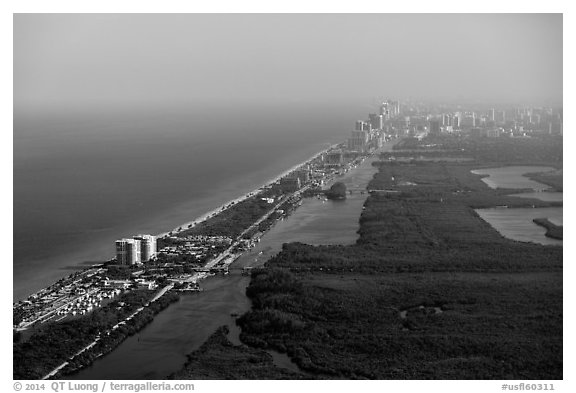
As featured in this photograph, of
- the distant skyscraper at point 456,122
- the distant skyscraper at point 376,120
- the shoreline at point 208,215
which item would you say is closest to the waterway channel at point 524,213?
the shoreline at point 208,215

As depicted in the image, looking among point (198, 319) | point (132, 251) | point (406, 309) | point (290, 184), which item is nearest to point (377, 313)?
point (406, 309)

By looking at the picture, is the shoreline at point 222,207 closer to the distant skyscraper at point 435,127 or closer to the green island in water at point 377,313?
the green island in water at point 377,313

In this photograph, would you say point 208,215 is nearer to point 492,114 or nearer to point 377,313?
point 377,313

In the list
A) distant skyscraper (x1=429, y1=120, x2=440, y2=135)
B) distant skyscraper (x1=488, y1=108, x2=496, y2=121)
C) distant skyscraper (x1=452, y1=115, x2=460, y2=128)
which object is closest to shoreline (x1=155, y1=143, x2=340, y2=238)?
distant skyscraper (x1=488, y1=108, x2=496, y2=121)

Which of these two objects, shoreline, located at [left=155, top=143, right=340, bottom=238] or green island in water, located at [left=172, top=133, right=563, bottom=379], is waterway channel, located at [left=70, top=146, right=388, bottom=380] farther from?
shoreline, located at [left=155, top=143, right=340, bottom=238]

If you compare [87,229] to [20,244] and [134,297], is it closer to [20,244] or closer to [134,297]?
[20,244]

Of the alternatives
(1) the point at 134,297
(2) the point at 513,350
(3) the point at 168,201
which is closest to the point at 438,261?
(2) the point at 513,350
